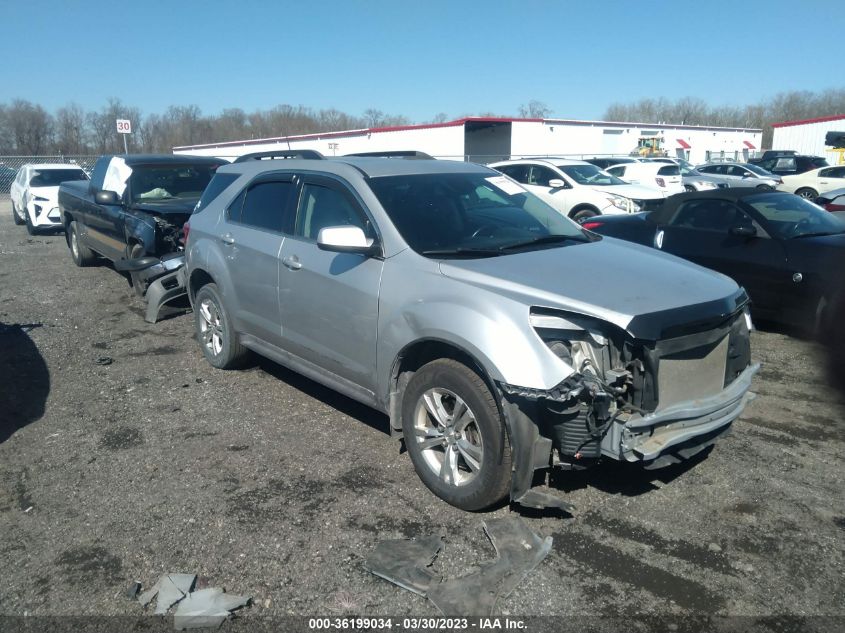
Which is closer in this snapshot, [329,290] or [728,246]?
[329,290]

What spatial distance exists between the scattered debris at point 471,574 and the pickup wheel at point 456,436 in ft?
0.69

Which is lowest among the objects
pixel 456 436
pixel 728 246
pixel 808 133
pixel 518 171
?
pixel 456 436

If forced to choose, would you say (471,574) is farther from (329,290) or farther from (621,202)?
(621,202)

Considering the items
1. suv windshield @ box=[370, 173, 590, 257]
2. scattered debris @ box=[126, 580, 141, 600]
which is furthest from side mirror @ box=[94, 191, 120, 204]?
scattered debris @ box=[126, 580, 141, 600]

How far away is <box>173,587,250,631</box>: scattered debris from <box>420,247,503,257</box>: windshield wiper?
2116 millimetres

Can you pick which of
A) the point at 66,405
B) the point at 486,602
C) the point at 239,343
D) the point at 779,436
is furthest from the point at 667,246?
the point at 66,405

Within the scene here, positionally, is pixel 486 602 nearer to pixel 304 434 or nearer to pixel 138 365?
pixel 304 434

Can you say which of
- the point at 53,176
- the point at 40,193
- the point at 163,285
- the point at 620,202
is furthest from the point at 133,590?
the point at 53,176

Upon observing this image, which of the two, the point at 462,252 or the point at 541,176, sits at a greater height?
the point at 541,176

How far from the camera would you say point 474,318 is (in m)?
3.48

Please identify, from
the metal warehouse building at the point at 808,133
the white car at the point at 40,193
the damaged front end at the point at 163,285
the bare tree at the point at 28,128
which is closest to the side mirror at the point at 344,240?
the damaged front end at the point at 163,285

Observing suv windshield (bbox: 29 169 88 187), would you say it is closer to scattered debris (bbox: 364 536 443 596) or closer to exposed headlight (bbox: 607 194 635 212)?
exposed headlight (bbox: 607 194 635 212)

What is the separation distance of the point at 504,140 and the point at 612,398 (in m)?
40.0

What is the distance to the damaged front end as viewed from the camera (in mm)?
7828
